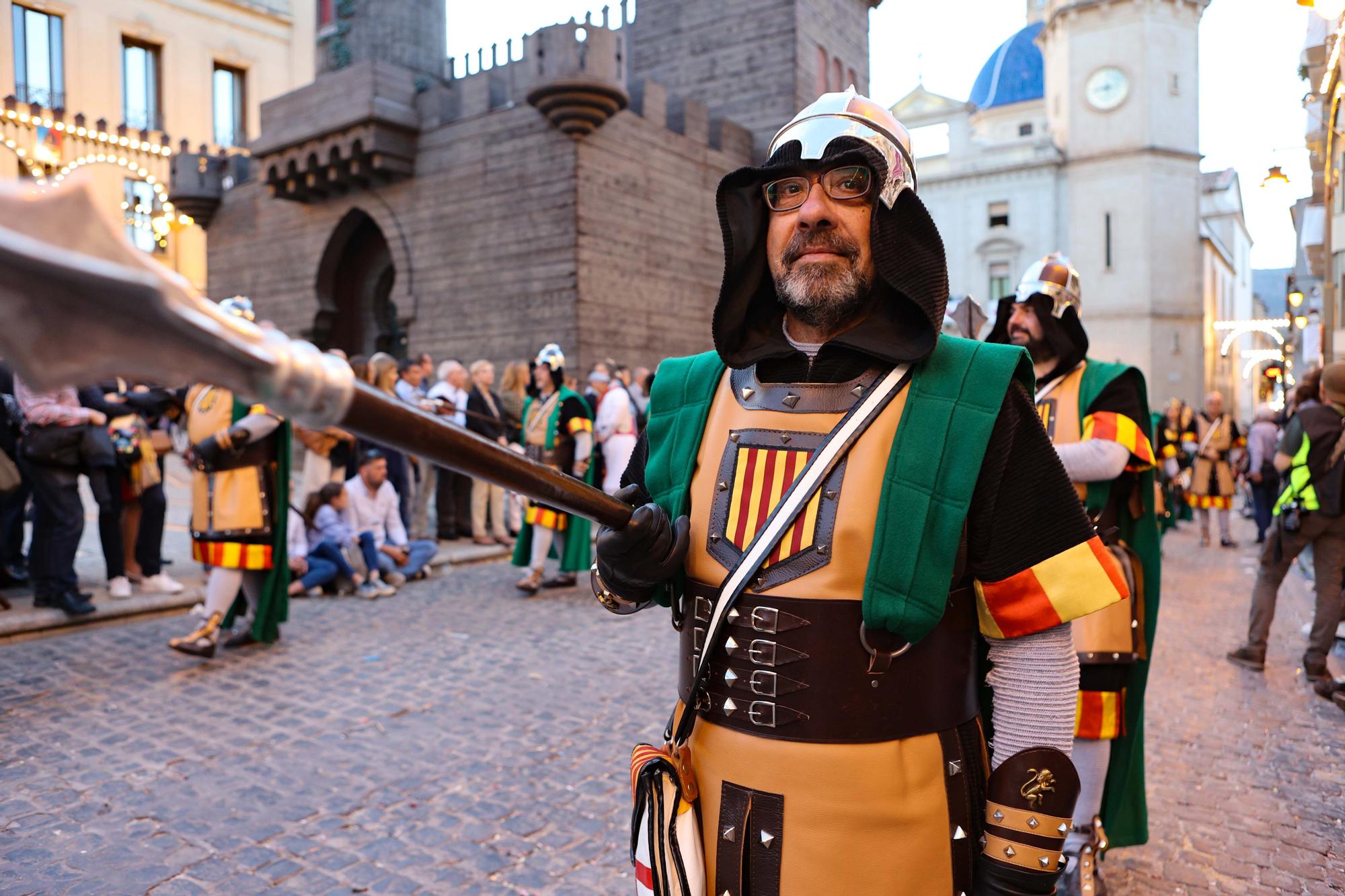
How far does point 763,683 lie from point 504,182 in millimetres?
14404

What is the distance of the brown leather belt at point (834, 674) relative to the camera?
5.01ft

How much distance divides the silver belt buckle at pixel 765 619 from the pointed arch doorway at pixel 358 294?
1703 cm

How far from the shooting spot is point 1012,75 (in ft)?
167

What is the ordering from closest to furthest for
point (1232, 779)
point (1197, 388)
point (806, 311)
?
point (806, 311), point (1232, 779), point (1197, 388)

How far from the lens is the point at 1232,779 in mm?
4273

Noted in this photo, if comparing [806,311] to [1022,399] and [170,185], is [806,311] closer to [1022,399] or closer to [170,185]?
[1022,399]

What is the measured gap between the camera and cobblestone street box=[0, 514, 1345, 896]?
3.29 metres

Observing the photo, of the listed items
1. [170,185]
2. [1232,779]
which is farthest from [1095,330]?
[1232,779]

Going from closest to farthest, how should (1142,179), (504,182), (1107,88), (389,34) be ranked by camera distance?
(504,182) < (389,34) < (1142,179) < (1107,88)

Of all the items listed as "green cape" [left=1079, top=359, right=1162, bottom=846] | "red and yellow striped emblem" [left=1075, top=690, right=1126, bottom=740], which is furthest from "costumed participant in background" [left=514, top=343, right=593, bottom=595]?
"red and yellow striped emblem" [left=1075, top=690, right=1126, bottom=740]

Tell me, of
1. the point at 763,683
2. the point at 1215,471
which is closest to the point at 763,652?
the point at 763,683

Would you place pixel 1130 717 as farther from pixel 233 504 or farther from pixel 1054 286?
pixel 233 504

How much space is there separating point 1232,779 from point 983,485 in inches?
147

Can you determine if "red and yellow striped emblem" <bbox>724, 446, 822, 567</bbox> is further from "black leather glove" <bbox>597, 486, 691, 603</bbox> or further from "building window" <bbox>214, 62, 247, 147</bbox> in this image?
"building window" <bbox>214, 62, 247, 147</bbox>
